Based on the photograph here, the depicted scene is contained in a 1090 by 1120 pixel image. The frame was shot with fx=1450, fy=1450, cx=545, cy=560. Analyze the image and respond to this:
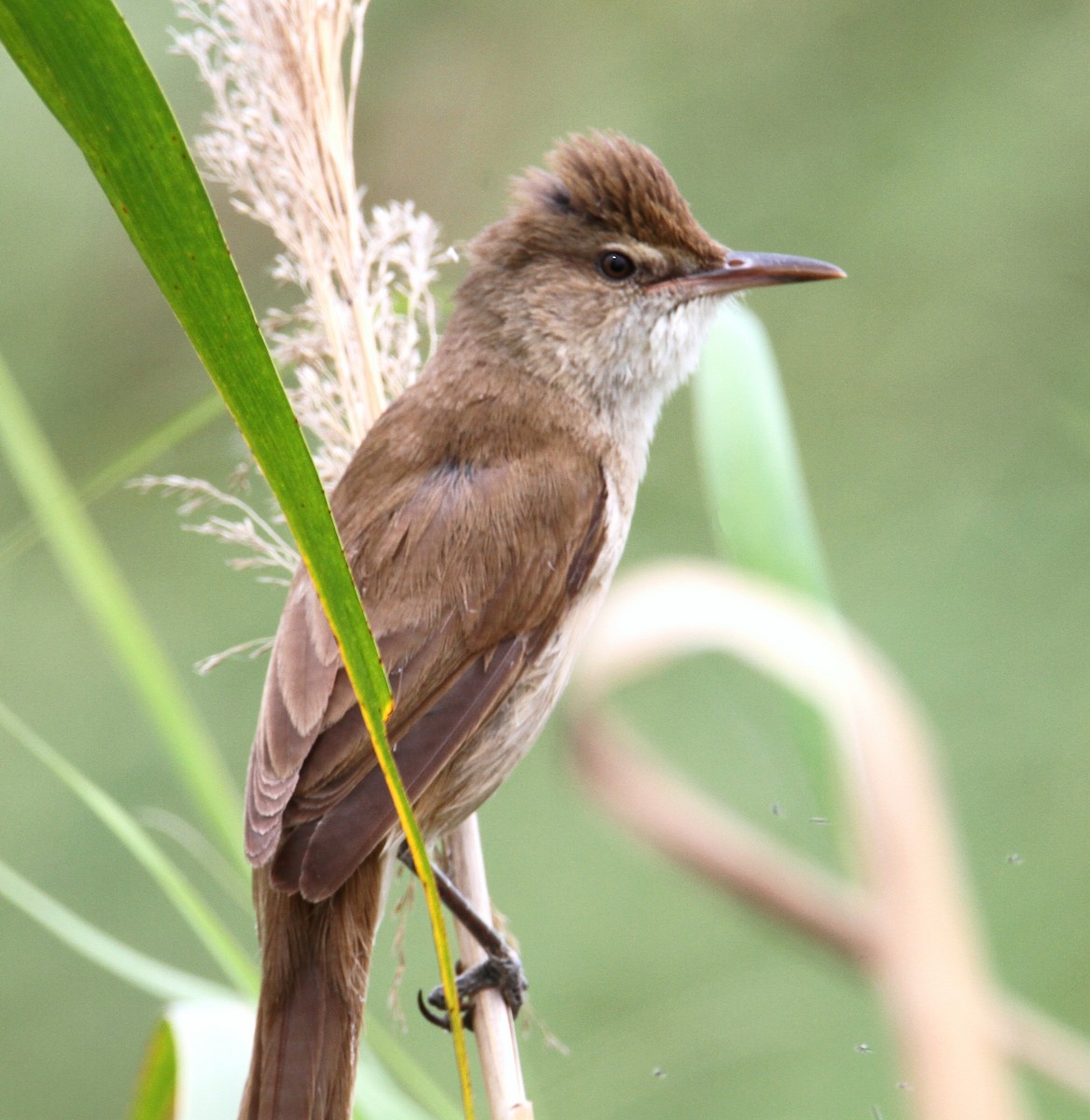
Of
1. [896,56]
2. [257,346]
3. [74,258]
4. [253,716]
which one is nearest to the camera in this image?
[257,346]

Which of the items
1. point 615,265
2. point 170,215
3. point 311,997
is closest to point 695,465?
point 615,265

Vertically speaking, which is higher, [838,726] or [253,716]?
[253,716]

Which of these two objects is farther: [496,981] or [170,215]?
[496,981]

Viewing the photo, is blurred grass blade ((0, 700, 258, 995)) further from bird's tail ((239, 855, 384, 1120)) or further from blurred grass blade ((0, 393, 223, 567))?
blurred grass blade ((0, 393, 223, 567))

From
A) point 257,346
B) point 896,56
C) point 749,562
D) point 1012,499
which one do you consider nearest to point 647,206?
point 749,562

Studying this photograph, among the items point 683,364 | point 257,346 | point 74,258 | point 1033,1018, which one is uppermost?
point 74,258

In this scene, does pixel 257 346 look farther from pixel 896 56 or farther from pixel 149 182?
pixel 896 56

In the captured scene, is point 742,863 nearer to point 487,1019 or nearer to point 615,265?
point 487,1019
